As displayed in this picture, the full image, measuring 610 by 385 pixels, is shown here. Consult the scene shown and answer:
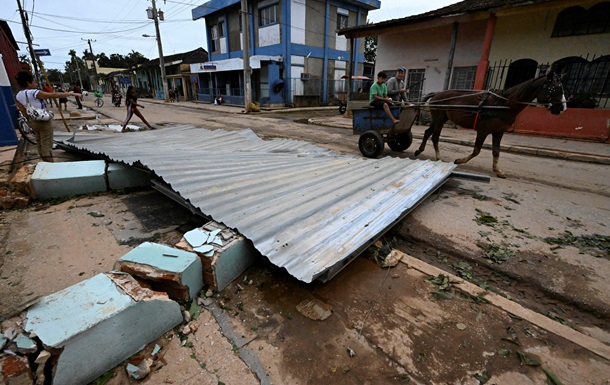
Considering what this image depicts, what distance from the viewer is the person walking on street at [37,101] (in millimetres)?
5047

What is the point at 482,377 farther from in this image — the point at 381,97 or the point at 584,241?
the point at 381,97

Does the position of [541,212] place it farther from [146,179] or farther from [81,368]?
[146,179]

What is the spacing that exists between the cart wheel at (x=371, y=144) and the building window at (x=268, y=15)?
2071 centimetres

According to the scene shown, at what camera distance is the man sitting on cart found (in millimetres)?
6281

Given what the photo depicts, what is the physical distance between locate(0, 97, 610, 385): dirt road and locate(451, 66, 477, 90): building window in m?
10.7

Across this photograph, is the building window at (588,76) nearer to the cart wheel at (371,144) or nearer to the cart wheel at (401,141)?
the cart wheel at (401,141)

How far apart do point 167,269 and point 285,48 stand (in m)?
24.1

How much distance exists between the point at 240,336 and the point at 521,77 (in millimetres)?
14471

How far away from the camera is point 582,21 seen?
10.3 meters

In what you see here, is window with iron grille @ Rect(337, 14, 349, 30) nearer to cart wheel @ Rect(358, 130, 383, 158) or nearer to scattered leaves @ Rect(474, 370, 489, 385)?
cart wheel @ Rect(358, 130, 383, 158)

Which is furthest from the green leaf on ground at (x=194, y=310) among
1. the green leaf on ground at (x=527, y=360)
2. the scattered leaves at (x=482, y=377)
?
the green leaf on ground at (x=527, y=360)

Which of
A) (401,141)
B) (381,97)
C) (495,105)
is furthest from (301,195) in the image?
(401,141)

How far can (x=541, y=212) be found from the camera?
13.7ft

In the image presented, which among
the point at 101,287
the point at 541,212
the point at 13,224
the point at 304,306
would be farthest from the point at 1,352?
the point at 541,212
